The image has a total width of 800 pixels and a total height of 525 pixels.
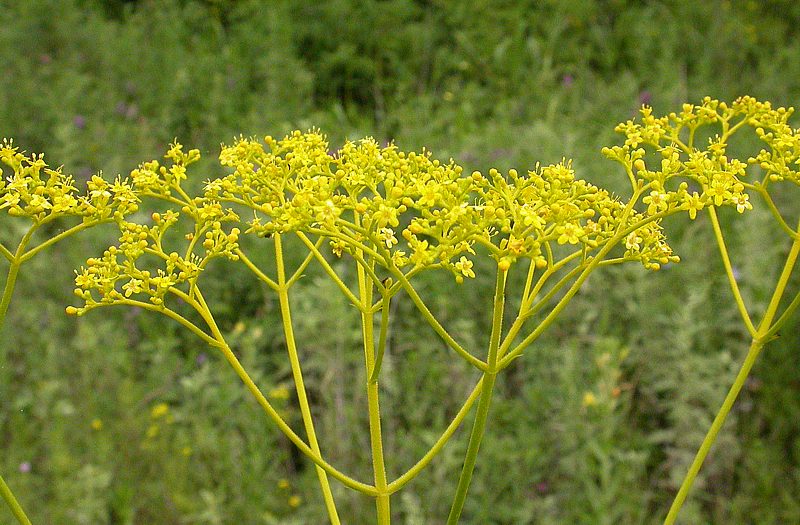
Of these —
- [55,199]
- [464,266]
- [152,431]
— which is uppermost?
[152,431]

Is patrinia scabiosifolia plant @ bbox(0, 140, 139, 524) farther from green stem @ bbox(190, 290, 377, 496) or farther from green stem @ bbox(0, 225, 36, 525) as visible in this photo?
green stem @ bbox(190, 290, 377, 496)

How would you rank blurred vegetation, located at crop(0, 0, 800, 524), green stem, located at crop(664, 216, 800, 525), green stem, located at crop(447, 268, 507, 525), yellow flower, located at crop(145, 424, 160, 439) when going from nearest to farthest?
green stem, located at crop(447, 268, 507, 525) < green stem, located at crop(664, 216, 800, 525) < blurred vegetation, located at crop(0, 0, 800, 524) < yellow flower, located at crop(145, 424, 160, 439)

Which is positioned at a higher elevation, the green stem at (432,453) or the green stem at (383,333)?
the green stem at (383,333)

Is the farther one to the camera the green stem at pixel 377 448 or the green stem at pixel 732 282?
the green stem at pixel 732 282

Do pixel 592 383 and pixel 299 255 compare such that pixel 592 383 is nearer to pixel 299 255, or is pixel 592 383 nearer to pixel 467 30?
pixel 299 255

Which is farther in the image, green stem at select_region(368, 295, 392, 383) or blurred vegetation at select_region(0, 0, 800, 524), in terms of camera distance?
blurred vegetation at select_region(0, 0, 800, 524)

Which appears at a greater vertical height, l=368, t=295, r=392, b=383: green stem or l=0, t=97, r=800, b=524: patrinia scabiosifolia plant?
l=0, t=97, r=800, b=524: patrinia scabiosifolia plant

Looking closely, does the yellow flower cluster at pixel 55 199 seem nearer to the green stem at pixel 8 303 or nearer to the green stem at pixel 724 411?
the green stem at pixel 8 303

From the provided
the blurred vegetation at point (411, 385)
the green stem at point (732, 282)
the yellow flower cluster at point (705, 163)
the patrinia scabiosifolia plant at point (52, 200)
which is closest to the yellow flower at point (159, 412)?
the blurred vegetation at point (411, 385)

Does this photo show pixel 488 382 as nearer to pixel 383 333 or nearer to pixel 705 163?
pixel 383 333

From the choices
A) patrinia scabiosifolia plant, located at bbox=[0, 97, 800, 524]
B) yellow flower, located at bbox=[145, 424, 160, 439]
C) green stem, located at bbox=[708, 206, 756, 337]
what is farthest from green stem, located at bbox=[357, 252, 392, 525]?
yellow flower, located at bbox=[145, 424, 160, 439]

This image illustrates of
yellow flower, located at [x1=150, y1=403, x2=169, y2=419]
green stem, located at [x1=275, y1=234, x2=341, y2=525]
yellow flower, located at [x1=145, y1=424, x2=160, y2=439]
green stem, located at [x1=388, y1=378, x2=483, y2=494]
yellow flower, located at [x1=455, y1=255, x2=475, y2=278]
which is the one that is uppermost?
yellow flower, located at [x1=150, y1=403, x2=169, y2=419]

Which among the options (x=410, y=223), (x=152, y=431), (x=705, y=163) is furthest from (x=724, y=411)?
(x=152, y=431)
